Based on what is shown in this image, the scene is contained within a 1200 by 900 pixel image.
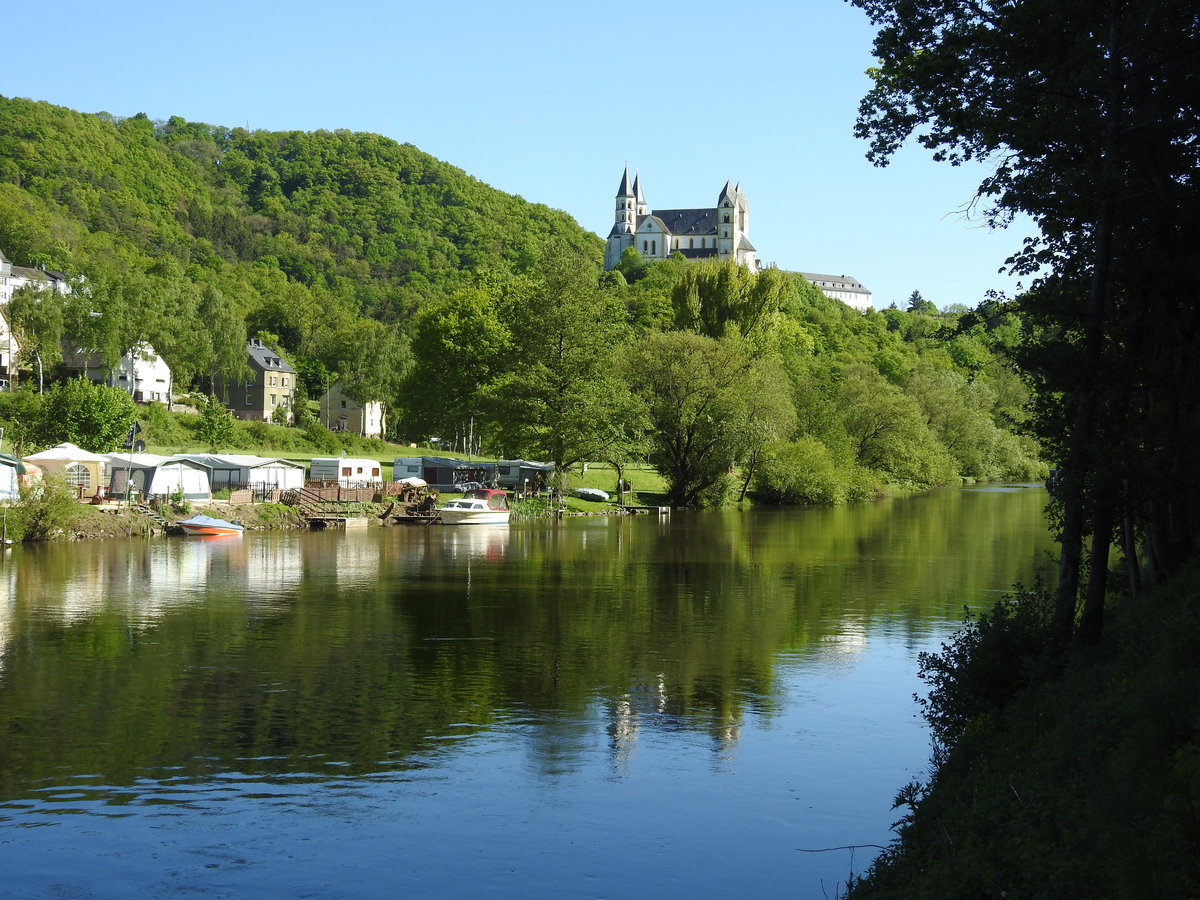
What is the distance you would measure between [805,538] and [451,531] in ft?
58.6

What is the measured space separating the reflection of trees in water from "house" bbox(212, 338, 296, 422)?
79.6 m

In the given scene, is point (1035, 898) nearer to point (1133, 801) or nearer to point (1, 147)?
point (1133, 801)

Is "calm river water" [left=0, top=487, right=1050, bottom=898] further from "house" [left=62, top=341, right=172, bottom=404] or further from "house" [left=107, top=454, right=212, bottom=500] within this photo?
"house" [left=62, top=341, right=172, bottom=404]

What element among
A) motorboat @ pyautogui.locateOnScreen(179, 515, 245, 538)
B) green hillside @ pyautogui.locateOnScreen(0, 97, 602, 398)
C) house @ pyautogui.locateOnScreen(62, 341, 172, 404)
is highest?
green hillside @ pyautogui.locateOnScreen(0, 97, 602, 398)

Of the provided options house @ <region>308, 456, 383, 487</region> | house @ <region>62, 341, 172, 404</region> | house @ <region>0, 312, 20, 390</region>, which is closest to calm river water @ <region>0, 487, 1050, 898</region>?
house @ <region>308, 456, 383, 487</region>

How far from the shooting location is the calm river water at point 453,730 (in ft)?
43.8

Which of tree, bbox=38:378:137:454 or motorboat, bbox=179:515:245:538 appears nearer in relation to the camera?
motorboat, bbox=179:515:245:538

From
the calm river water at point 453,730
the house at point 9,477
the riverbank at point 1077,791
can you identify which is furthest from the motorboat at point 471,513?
the riverbank at point 1077,791

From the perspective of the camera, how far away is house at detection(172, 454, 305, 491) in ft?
209

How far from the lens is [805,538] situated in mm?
56906

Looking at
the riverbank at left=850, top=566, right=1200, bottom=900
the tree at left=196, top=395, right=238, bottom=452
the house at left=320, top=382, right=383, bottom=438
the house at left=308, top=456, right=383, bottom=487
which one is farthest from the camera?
the house at left=320, top=382, right=383, bottom=438

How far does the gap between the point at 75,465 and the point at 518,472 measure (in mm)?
32129

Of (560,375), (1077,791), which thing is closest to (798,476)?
(560,375)

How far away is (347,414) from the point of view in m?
136
